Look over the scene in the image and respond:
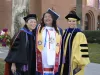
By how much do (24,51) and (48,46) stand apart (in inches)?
18.6

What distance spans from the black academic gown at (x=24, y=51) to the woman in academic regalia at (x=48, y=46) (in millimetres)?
109

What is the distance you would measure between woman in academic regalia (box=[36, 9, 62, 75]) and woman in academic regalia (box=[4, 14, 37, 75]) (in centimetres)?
12

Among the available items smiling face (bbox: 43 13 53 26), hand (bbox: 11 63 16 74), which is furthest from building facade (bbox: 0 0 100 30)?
hand (bbox: 11 63 16 74)

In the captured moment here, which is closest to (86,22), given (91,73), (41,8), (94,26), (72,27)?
(94,26)

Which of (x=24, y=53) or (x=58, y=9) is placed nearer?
(x=24, y=53)

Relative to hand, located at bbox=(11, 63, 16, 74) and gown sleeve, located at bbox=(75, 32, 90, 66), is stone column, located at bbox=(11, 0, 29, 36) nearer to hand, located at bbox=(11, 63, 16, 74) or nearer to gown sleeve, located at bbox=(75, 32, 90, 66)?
gown sleeve, located at bbox=(75, 32, 90, 66)

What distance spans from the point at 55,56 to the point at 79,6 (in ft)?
50.6

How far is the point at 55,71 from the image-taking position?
588 centimetres

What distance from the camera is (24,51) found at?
5762 mm

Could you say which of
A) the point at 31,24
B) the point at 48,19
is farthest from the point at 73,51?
the point at 31,24

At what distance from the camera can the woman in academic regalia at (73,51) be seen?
6113 millimetres

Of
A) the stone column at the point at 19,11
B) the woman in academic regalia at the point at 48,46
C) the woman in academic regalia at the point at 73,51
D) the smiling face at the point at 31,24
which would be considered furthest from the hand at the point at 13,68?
the stone column at the point at 19,11

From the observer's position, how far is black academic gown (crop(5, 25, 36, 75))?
5.76m

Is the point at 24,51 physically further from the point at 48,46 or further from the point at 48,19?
the point at 48,19
